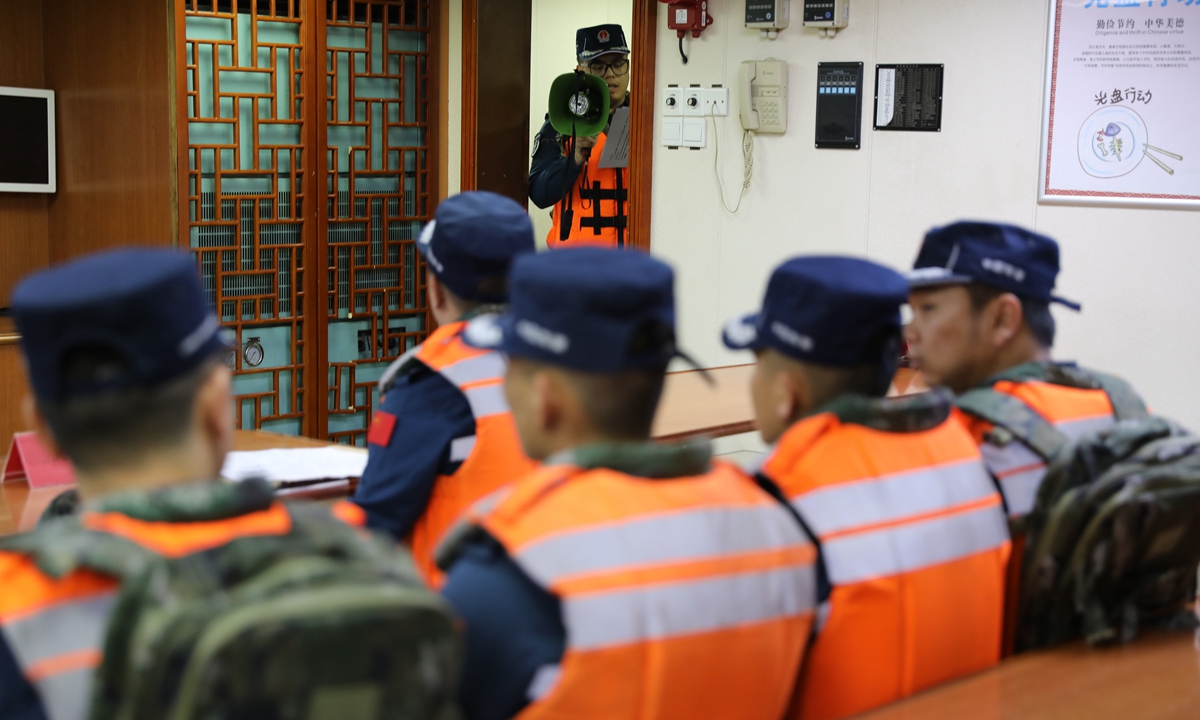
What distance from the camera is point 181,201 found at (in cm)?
480

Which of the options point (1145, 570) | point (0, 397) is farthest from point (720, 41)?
point (1145, 570)

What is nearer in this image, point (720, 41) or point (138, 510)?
point (138, 510)

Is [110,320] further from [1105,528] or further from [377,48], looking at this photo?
[377,48]

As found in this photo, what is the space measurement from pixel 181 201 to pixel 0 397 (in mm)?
1075

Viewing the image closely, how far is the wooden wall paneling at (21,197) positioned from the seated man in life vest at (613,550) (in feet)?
15.2

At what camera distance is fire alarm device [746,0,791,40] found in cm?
491

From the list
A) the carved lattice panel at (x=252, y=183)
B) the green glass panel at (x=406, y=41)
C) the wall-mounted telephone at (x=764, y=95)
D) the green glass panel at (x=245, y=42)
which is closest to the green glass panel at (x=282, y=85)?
the carved lattice panel at (x=252, y=183)

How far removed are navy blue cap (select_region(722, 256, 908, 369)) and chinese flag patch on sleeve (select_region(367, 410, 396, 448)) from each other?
2.55 ft

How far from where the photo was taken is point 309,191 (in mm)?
5207

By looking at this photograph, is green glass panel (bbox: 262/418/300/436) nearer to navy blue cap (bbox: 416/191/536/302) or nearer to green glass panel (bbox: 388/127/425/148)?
green glass panel (bbox: 388/127/425/148)

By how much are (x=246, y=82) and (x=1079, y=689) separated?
13.8 ft

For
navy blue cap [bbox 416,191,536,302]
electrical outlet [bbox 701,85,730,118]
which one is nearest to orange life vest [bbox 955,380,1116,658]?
navy blue cap [bbox 416,191,536,302]

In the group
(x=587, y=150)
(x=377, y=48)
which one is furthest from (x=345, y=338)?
(x=587, y=150)

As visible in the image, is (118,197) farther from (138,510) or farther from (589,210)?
(138,510)
